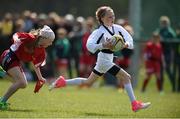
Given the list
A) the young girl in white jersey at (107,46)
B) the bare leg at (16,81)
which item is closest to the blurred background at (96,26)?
the young girl in white jersey at (107,46)

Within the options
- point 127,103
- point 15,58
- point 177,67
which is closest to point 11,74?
point 15,58

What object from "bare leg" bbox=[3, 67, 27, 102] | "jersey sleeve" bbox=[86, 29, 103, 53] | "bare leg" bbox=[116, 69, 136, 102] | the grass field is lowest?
the grass field

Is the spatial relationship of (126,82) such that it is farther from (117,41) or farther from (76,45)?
(76,45)

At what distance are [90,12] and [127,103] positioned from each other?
18176 millimetres

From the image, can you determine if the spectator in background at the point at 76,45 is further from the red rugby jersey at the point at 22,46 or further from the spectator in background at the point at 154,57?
the red rugby jersey at the point at 22,46

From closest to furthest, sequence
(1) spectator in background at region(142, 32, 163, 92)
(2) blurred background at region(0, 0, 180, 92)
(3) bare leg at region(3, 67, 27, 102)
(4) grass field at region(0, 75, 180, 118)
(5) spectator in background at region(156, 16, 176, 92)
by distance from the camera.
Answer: (4) grass field at region(0, 75, 180, 118) < (3) bare leg at region(3, 67, 27, 102) < (1) spectator in background at region(142, 32, 163, 92) < (5) spectator in background at region(156, 16, 176, 92) < (2) blurred background at region(0, 0, 180, 92)

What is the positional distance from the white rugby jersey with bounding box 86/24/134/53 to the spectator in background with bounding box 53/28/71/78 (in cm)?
1096

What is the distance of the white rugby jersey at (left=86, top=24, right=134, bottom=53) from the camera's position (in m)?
13.7

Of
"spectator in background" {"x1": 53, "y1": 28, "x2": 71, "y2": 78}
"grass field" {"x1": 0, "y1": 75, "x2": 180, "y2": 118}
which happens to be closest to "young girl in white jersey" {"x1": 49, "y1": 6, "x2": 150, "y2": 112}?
"grass field" {"x1": 0, "y1": 75, "x2": 180, "y2": 118}

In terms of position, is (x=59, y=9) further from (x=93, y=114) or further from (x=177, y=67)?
(x=93, y=114)

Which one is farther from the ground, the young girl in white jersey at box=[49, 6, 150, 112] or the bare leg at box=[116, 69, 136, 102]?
the young girl in white jersey at box=[49, 6, 150, 112]

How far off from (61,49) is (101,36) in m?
11.6

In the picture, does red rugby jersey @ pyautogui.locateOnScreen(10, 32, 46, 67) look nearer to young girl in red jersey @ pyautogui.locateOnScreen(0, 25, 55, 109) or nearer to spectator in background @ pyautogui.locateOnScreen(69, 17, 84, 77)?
young girl in red jersey @ pyautogui.locateOnScreen(0, 25, 55, 109)

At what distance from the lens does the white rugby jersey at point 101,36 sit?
13.7 meters
